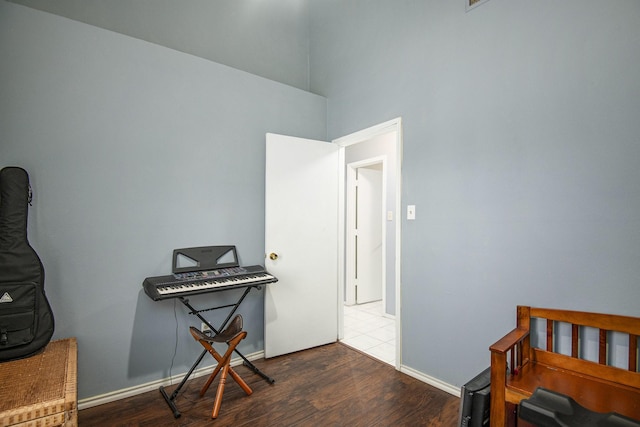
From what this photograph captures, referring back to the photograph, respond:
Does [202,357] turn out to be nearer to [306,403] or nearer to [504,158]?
[306,403]

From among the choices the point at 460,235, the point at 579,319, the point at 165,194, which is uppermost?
the point at 165,194

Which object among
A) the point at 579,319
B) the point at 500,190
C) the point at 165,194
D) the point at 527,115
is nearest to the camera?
the point at 579,319

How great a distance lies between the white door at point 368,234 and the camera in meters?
4.65

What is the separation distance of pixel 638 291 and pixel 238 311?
8.74 ft

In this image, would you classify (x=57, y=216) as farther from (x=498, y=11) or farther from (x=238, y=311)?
(x=498, y=11)

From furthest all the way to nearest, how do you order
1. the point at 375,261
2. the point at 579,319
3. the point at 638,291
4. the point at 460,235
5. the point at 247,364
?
the point at 375,261, the point at 247,364, the point at 460,235, the point at 579,319, the point at 638,291

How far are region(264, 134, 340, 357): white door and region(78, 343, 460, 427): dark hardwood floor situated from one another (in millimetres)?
428

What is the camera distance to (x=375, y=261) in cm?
480

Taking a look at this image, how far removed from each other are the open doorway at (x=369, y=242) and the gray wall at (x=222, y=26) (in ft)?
4.02

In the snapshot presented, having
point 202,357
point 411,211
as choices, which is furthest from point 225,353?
point 411,211

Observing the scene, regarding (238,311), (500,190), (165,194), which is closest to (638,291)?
(500,190)

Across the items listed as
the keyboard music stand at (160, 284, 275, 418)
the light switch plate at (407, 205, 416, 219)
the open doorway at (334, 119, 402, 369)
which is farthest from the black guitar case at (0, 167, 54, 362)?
the light switch plate at (407, 205, 416, 219)

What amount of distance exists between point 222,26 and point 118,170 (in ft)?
6.04

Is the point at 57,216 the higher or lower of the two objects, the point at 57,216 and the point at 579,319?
the higher
